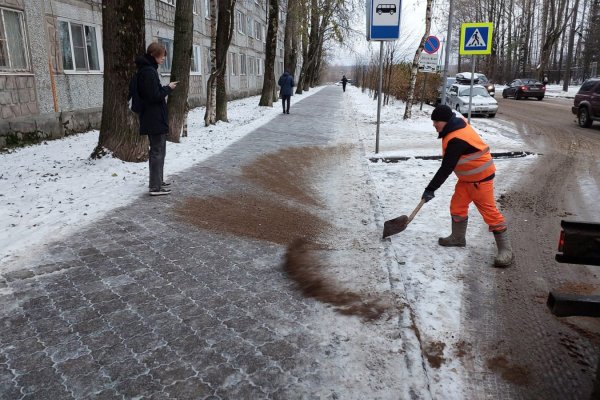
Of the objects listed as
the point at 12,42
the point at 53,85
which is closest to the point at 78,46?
the point at 53,85

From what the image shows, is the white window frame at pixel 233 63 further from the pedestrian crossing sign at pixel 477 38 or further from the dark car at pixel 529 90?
the pedestrian crossing sign at pixel 477 38

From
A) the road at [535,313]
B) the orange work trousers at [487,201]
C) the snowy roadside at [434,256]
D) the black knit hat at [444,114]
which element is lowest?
the road at [535,313]

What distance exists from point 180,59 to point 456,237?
8417 mm

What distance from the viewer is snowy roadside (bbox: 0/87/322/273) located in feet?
15.4

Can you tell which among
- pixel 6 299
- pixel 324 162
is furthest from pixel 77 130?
pixel 6 299

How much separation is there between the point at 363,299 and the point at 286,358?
0.98 metres

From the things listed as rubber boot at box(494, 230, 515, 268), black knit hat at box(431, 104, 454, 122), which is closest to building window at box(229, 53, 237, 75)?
black knit hat at box(431, 104, 454, 122)

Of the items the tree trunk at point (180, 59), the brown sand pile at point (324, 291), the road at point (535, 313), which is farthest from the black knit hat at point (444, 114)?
the tree trunk at point (180, 59)

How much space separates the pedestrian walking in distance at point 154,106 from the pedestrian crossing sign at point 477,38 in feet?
27.2

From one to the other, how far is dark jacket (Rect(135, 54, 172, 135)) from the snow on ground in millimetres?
978

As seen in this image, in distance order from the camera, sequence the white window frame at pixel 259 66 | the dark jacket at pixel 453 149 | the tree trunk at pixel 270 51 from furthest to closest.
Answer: the white window frame at pixel 259 66, the tree trunk at pixel 270 51, the dark jacket at pixel 453 149

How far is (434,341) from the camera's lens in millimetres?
2988

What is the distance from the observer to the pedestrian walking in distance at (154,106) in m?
5.85

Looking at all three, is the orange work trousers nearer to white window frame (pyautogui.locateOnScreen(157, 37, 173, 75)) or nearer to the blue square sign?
the blue square sign
